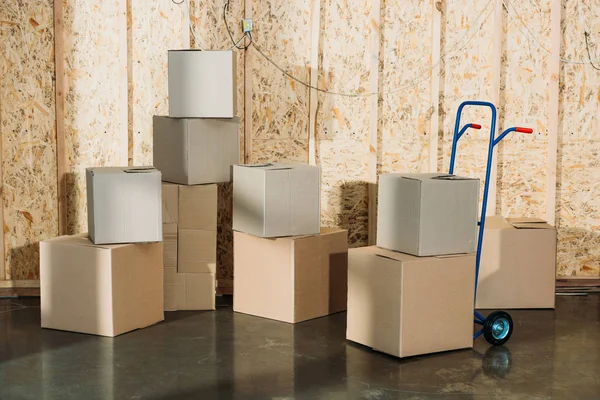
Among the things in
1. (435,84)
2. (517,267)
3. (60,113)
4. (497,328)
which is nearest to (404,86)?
(435,84)

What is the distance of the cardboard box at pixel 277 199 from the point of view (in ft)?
14.5

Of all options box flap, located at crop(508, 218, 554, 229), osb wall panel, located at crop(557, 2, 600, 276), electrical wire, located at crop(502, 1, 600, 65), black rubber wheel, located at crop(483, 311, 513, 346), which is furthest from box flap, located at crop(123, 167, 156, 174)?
osb wall panel, located at crop(557, 2, 600, 276)

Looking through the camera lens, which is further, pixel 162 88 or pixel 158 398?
pixel 162 88

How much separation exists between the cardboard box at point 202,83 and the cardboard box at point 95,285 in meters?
0.86

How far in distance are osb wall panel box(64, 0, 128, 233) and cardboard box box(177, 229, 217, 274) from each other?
796mm

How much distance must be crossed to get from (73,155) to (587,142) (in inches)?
132

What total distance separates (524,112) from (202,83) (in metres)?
2.15

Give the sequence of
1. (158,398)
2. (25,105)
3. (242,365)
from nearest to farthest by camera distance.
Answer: (158,398)
(242,365)
(25,105)

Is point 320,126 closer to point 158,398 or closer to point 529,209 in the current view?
point 529,209

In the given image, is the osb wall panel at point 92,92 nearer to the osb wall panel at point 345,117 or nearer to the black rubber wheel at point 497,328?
the osb wall panel at point 345,117

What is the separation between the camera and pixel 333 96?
532 centimetres

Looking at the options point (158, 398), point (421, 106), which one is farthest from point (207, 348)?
point (421, 106)

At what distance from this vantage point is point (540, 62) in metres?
5.30

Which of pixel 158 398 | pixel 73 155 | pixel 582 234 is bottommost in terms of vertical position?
pixel 158 398
